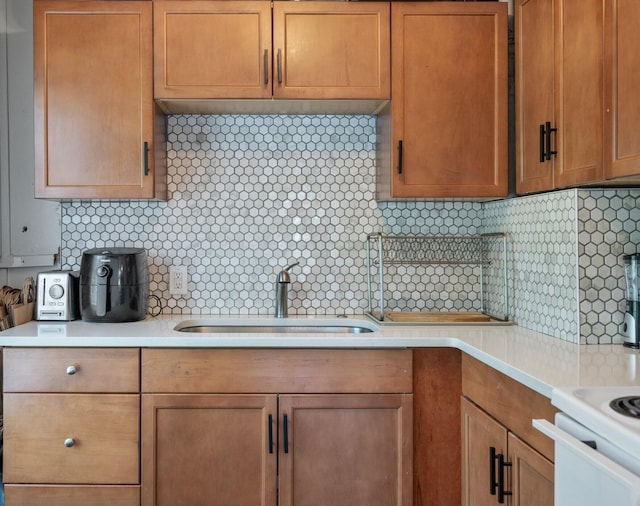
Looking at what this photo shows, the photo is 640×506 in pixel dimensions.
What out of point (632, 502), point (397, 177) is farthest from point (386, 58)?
point (632, 502)

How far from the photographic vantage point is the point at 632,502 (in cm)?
91

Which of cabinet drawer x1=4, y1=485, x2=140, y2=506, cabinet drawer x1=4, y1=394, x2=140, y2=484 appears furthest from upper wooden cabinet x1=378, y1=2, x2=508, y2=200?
cabinet drawer x1=4, y1=485, x2=140, y2=506

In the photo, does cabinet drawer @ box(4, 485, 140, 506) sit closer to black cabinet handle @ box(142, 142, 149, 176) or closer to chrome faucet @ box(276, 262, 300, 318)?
chrome faucet @ box(276, 262, 300, 318)

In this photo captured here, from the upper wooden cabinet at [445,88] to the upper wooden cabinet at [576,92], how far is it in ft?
0.34

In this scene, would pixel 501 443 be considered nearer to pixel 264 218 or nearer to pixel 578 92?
pixel 578 92

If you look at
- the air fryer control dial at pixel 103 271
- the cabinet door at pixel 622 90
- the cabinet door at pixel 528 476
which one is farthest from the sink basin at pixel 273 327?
the cabinet door at pixel 622 90

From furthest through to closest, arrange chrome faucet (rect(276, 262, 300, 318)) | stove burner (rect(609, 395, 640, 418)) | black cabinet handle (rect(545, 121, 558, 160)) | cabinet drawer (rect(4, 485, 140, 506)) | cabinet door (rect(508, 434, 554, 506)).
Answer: chrome faucet (rect(276, 262, 300, 318)) < cabinet drawer (rect(4, 485, 140, 506)) < black cabinet handle (rect(545, 121, 558, 160)) < cabinet door (rect(508, 434, 554, 506)) < stove burner (rect(609, 395, 640, 418))

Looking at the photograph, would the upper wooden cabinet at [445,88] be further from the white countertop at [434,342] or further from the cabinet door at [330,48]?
the white countertop at [434,342]

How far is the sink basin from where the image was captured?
2.51 m

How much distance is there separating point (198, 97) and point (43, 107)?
629 mm

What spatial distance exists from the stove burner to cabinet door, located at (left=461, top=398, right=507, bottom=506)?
498mm

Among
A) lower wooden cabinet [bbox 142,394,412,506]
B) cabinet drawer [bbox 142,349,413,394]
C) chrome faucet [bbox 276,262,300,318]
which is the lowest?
lower wooden cabinet [bbox 142,394,412,506]

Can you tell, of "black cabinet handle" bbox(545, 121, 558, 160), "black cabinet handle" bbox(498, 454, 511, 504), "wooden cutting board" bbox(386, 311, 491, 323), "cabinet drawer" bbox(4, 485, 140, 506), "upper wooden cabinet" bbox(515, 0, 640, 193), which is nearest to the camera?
"upper wooden cabinet" bbox(515, 0, 640, 193)

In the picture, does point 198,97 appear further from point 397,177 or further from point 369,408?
point 369,408
